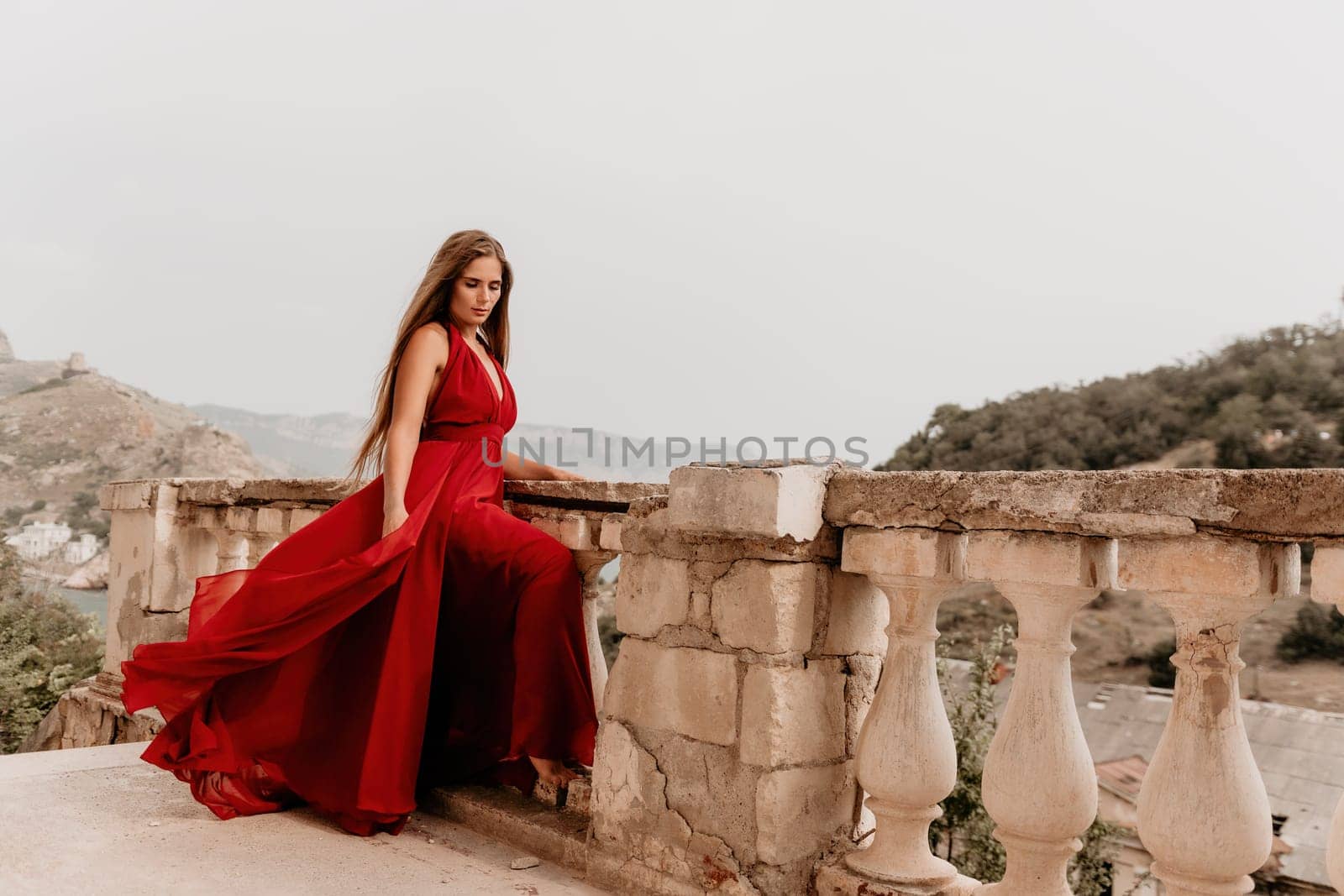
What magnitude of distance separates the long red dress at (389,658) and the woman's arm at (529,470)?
207mm

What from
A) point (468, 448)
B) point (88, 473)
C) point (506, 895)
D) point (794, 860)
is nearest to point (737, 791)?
point (794, 860)

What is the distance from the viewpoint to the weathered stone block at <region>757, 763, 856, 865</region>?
2285 mm

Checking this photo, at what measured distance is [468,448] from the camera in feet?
10.9

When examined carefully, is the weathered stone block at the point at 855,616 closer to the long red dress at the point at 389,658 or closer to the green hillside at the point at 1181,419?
the long red dress at the point at 389,658

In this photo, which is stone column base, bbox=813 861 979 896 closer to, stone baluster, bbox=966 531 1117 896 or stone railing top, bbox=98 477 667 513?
stone baluster, bbox=966 531 1117 896

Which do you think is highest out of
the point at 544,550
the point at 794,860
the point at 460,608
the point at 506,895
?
the point at 544,550

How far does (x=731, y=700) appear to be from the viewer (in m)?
2.40

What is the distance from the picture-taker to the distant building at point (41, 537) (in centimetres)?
2283

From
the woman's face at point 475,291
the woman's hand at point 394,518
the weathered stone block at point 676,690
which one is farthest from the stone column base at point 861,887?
the woman's face at point 475,291

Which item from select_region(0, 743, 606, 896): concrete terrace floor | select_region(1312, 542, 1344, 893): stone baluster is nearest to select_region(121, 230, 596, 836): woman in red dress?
select_region(0, 743, 606, 896): concrete terrace floor

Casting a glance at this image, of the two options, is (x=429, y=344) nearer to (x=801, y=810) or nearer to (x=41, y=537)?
Answer: (x=801, y=810)

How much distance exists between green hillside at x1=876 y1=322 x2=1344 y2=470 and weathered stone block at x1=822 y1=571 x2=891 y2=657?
33.4 m

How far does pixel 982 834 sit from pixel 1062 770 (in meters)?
11.6

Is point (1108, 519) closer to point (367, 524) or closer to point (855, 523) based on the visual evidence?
point (855, 523)
